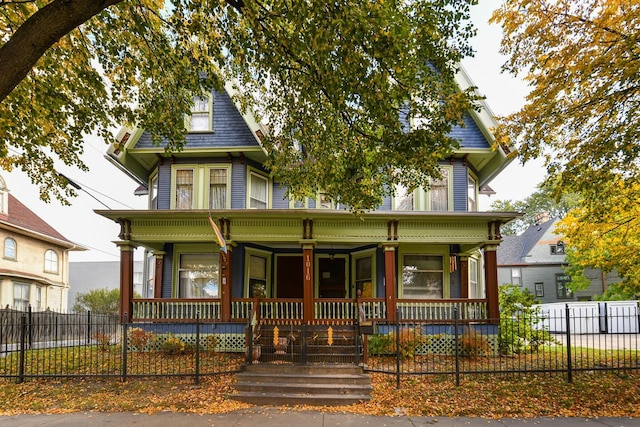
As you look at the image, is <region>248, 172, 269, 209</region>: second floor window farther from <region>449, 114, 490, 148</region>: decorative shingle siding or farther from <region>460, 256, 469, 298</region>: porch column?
<region>460, 256, 469, 298</region>: porch column

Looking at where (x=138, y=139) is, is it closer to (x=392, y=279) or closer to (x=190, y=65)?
(x=190, y=65)

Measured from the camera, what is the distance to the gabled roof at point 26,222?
23156 mm

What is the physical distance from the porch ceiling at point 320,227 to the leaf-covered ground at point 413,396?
434cm

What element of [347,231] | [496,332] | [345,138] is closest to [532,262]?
[496,332]

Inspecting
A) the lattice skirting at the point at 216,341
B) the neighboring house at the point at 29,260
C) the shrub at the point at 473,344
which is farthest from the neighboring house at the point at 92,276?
the shrub at the point at 473,344

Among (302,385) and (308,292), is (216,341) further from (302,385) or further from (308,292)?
(302,385)

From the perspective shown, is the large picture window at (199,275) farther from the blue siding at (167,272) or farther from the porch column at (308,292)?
the porch column at (308,292)

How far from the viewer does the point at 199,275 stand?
14.9m

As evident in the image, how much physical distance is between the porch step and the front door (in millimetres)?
6461

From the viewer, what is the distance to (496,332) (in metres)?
12.9

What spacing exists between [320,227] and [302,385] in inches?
206

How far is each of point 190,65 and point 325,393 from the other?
784 cm

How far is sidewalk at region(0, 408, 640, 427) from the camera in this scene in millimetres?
7168

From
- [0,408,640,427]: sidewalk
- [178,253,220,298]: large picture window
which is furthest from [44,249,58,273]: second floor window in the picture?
[0,408,640,427]: sidewalk
